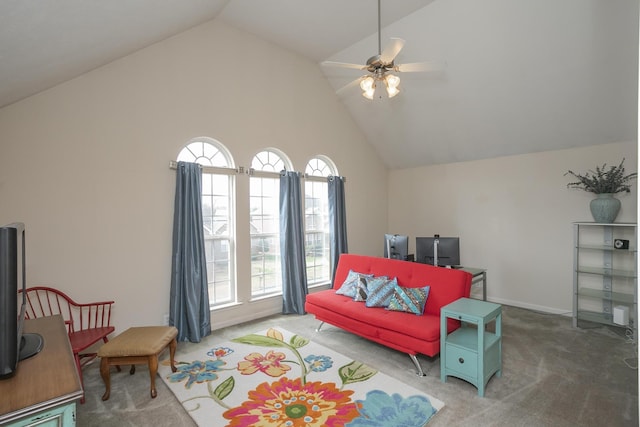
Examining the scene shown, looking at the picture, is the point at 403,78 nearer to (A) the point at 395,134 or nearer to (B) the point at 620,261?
(A) the point at 395,134

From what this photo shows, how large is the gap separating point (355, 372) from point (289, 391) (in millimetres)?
651

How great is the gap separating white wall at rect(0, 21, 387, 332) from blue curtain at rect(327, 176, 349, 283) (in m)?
0.83

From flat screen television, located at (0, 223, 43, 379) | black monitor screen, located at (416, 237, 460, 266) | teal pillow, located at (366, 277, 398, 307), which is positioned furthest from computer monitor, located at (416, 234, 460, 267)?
flat screen television, located at (0, 223, 43, 379)

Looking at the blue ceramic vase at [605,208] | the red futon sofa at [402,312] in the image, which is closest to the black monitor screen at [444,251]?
the red futon sofa at [402,312]

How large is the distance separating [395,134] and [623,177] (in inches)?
123

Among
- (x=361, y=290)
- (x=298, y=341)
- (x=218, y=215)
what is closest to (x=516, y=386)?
(x=361, y=290)

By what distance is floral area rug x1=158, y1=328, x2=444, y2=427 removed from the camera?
7.55 feet

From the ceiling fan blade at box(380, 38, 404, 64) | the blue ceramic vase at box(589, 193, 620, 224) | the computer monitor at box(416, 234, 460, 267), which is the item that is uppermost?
the ceiling fan blade at box(380, 38, 404, 64)

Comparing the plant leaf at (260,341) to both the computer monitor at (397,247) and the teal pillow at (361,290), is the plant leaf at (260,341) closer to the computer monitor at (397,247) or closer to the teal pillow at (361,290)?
the teal pillow at (361,290)

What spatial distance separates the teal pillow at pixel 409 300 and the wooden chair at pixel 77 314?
2771 mm

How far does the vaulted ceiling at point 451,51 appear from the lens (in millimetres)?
2297

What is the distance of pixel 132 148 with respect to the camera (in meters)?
3.45

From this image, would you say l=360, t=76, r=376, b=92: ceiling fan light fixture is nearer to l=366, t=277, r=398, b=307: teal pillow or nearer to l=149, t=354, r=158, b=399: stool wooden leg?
l=366, t=277, r=398, b=307: teal pillow

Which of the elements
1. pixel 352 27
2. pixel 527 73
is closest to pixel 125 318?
pixel 352 27
